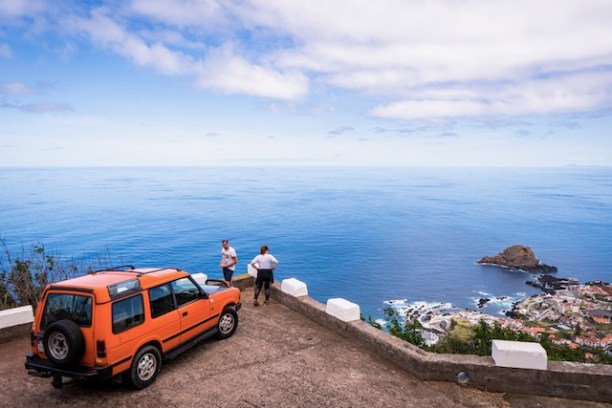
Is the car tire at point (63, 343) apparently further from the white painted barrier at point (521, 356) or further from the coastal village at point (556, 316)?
the coastal village at point (556, 316)

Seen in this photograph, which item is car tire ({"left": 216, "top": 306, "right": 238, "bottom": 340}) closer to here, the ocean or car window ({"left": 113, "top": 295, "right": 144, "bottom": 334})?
car window ({"left": 113, "top": 295, "right": 144, "bottom": 334})

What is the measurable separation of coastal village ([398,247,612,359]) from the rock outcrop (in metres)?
8.21

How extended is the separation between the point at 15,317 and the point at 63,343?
3839 millimetres

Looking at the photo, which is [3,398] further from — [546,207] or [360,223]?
[546,207]

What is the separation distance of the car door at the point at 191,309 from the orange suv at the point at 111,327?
0.9 inches

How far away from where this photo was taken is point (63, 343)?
234 inches

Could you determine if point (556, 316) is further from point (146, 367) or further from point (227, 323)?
point (146, 367)

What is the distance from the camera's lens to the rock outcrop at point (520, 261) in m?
67.5

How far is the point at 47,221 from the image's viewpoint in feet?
305

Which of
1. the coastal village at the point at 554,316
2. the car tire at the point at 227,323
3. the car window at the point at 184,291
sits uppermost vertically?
the car window at the point at 184,291

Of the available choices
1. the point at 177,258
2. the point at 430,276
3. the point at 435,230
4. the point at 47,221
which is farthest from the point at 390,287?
the point at 47,221

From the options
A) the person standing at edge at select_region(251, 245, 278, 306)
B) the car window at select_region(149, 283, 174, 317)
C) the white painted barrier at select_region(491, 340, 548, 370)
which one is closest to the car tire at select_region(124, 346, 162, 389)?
the car window at select_region(149, 283, 174, 317)

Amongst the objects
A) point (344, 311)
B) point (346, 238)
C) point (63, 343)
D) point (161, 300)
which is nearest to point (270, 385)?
point (161, 300)

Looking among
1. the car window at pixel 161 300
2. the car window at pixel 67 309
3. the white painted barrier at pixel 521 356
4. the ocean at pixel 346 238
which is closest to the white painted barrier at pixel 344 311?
the white painted barrier at pixel 521 356
